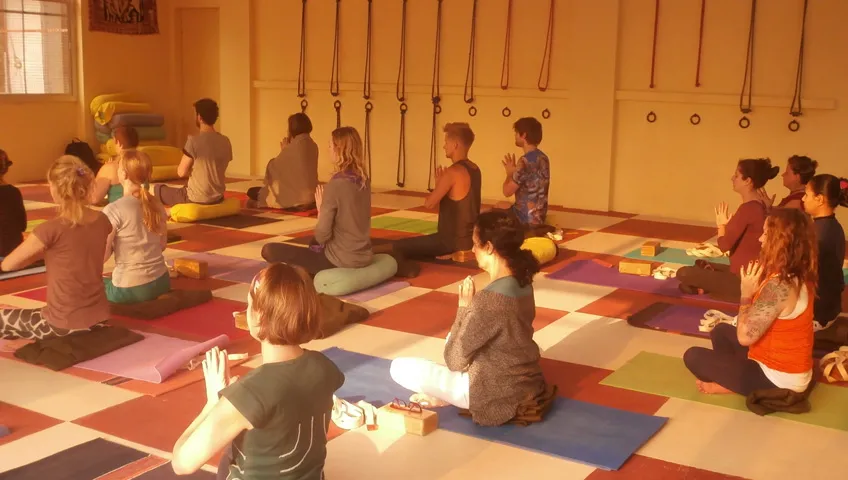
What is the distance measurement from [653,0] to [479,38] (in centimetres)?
195

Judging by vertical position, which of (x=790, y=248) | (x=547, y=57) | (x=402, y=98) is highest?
(x=547, y=57)

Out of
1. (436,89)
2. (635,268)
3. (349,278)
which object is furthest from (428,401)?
(436,89)

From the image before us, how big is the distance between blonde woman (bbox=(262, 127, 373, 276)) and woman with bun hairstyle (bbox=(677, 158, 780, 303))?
220 cm

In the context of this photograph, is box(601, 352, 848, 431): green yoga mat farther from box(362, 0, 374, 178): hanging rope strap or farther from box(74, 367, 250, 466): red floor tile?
box(362, 0, 374, 178): hanging rope strap

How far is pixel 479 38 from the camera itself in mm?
10555

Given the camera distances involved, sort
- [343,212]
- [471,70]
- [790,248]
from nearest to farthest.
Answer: [790,248]
[343,212]
[471,70]

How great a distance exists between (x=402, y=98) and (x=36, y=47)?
4326mm

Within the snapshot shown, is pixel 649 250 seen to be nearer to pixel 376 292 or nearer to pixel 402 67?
pixel 376 292

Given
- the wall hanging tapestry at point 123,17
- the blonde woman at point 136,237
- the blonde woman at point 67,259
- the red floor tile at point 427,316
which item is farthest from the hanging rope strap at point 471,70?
the blonde woman at point 67,259

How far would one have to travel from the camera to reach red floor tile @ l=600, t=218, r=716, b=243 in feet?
28.5

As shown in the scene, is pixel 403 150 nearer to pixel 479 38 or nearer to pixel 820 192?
pixel 479 38

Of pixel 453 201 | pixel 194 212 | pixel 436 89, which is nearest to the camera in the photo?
pixel 453 201

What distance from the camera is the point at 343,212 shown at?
6125mm

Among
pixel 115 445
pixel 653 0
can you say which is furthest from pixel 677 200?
pixel 115 445
